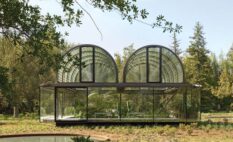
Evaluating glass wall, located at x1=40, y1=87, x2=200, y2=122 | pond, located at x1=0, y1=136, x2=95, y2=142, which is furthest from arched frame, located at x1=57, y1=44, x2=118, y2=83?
pond, located at x1=0, y1=136, x2=95, y2=142

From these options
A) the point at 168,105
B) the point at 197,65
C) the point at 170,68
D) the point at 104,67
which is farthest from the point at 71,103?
the point at 197,65

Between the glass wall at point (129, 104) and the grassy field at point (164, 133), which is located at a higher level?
the glass wall at point (129, 104)

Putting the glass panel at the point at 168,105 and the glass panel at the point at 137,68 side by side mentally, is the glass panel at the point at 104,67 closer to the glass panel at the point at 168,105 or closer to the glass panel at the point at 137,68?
the glass panel at the point at 137,68

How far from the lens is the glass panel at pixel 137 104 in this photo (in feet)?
74.5

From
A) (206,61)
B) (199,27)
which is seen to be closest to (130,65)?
(206,61)

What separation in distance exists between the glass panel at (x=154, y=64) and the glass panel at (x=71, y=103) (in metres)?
4.20

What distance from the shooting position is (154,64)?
82.8 feet

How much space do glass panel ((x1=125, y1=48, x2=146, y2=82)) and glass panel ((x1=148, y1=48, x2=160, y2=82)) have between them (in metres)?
0.39

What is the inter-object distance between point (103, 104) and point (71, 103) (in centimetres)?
179

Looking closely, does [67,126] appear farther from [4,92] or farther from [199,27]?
[199,27]

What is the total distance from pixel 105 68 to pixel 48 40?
20079 mm

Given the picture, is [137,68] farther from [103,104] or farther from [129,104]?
[103,104]

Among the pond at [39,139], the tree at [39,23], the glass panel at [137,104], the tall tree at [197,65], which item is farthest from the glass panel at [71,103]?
the tall tree at [197,65]

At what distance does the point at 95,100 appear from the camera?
22.9 m
